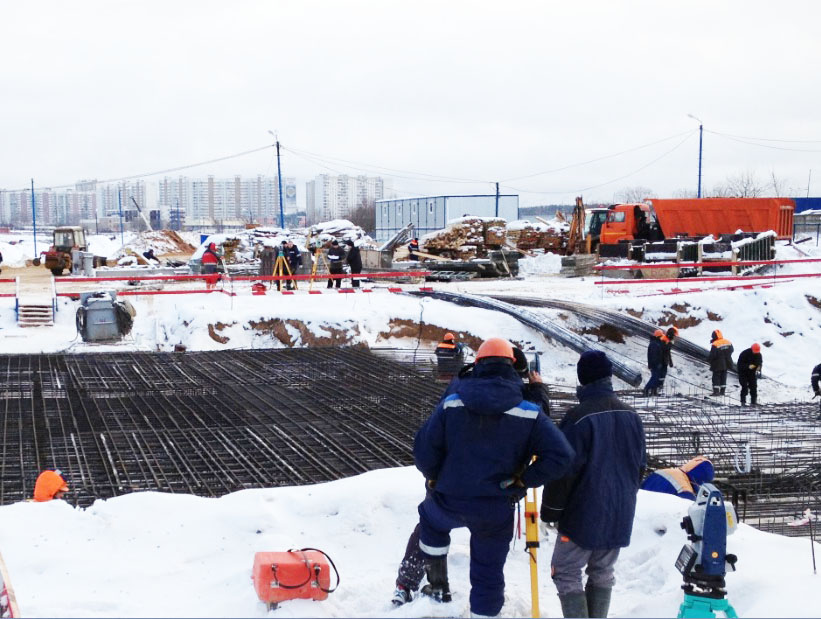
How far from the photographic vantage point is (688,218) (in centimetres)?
2769

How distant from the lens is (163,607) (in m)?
4.63

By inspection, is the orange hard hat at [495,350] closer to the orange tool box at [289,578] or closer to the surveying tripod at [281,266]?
the orange tool box at [289,578]

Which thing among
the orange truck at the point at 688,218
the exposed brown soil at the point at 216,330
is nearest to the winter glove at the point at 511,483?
the exposed brown soil at the point at 216,330

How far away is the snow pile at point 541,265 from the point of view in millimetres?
27156

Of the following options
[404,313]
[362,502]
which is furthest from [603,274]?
[362,502]

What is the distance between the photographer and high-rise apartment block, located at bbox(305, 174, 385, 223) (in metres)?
159

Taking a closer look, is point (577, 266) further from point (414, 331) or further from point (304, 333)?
point (304, 333)

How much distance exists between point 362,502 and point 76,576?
1898mm

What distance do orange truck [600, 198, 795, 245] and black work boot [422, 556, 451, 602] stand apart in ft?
78.2

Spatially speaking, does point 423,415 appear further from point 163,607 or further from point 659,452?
point 163,607

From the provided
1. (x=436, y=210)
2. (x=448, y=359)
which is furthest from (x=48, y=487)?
(x=436, y=210)

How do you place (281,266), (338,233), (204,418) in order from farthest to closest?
(338,233) → (281,266) → (204,418)

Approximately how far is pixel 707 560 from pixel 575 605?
695 millimetres

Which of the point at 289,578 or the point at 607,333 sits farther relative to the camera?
the point at 607,333
